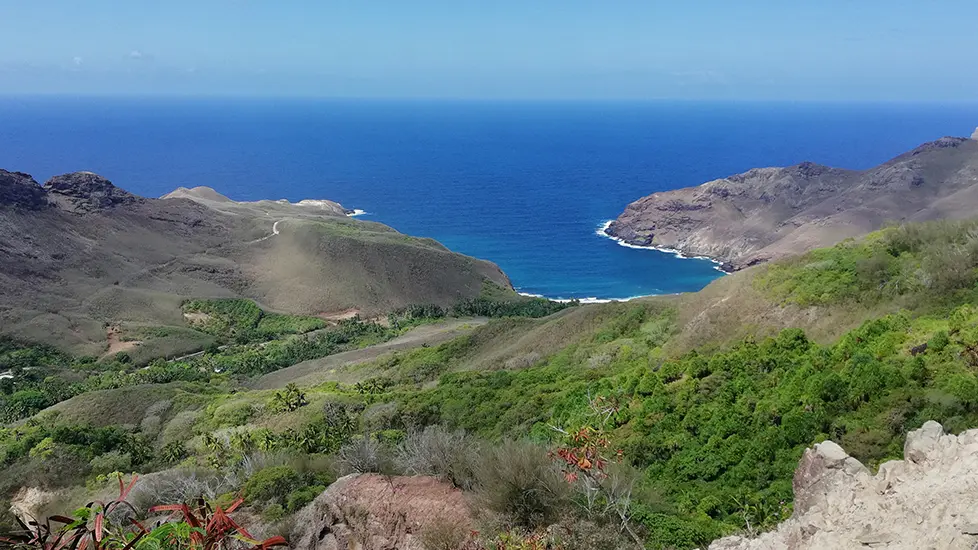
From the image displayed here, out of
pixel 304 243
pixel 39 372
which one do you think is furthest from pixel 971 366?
pixel 304 243

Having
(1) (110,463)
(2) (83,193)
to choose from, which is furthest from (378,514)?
(2) (83,193)

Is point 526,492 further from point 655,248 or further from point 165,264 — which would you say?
point 655,248

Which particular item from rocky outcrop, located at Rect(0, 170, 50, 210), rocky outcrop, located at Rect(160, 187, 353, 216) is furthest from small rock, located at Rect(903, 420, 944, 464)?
rocky outcrop, located at Rect(160, 187, 353, 216)

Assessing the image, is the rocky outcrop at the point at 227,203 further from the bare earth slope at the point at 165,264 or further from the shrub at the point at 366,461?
the shrub at the point at 366,461

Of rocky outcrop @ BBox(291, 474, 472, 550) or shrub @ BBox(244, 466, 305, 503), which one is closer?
rocky outcrop @ BBox(291, 474, 472, 550)

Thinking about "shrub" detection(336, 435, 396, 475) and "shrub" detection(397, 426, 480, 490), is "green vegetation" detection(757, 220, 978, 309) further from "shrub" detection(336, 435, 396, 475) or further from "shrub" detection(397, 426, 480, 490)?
"shrub" detection(336, 435, 396, 475)

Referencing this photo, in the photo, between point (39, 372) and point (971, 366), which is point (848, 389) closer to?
point (971, 366)
